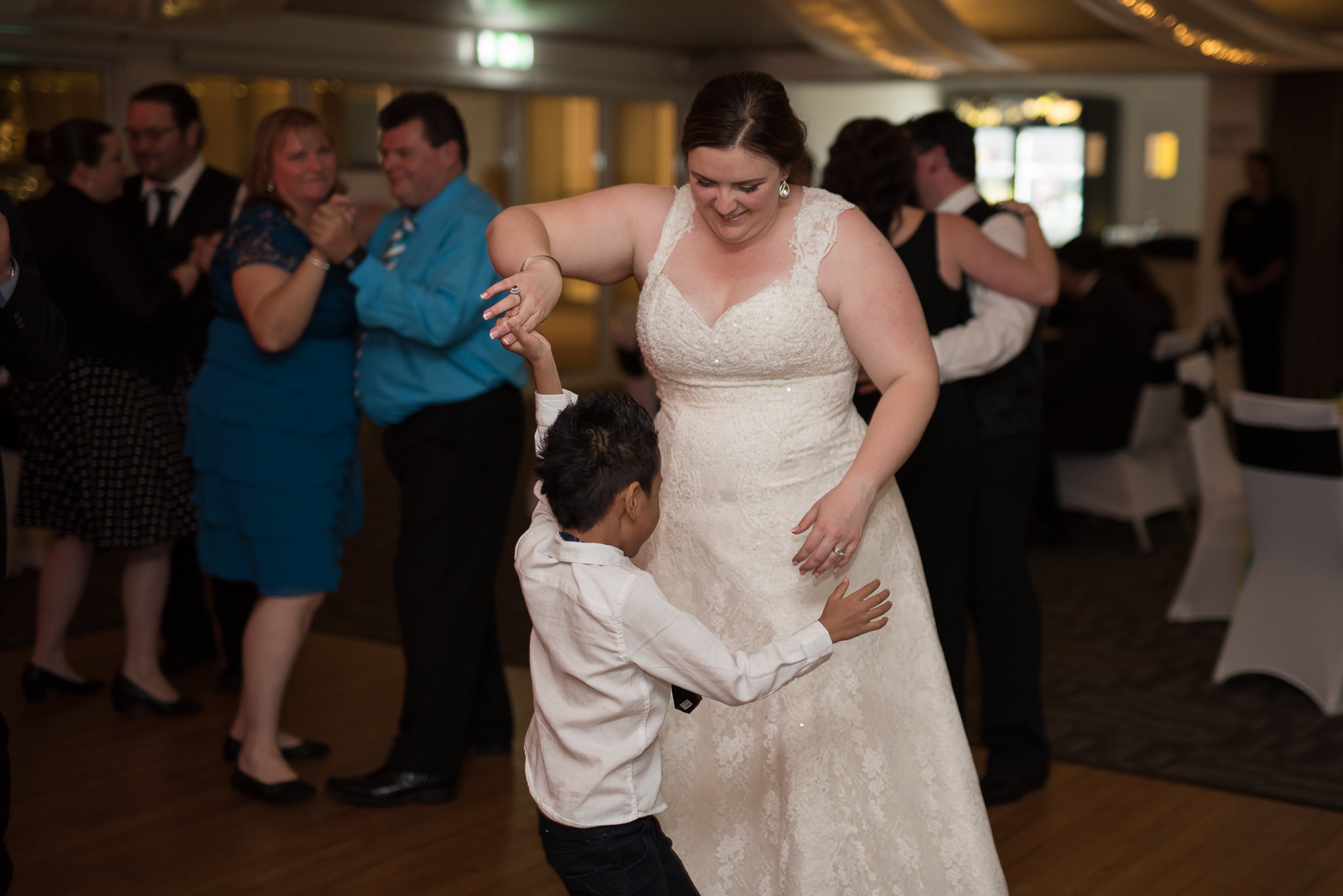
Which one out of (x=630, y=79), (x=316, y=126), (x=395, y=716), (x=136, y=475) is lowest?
(x=395, y=716)

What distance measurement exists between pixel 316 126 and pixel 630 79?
353 inches

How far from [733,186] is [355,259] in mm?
1223

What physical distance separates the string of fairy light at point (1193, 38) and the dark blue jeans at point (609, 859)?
19.8ft

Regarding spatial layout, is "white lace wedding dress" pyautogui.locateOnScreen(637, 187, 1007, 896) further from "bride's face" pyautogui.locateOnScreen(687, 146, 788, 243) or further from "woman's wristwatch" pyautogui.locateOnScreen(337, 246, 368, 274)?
"woman's wristwatch" pyautogui.locateOnScreen(337, 246, 368, 274)

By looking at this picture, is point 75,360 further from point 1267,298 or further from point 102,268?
point 1267,298

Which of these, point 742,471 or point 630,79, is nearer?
point 742,471

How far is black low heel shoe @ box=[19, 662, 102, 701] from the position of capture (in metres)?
4.01

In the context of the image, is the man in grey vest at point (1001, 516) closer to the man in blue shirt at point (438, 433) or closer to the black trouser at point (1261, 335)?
the man in blue shirt at point (438, 433)

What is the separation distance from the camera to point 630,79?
38.9 feet

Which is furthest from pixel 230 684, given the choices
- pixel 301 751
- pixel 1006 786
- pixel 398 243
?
pixel 1006 786

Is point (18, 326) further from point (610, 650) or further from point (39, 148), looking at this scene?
point (39, 148)

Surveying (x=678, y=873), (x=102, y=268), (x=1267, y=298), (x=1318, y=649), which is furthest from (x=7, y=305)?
(x=1267, y=298)

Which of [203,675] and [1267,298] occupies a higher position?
[1267,298]

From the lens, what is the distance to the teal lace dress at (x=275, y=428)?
10.6 ft
